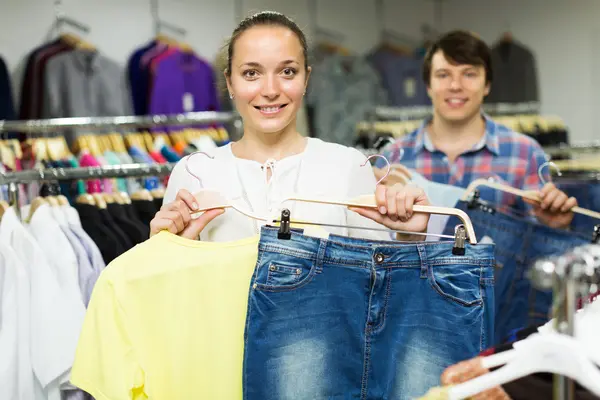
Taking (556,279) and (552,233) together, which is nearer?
(556,279)

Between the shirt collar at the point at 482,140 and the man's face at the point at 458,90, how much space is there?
0.23ft

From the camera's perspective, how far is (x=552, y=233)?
6.46 ft

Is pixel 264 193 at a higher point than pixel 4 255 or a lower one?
higher

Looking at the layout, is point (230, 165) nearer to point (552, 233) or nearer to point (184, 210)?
point (184, 210)

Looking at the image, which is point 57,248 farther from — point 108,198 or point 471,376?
point 471,376

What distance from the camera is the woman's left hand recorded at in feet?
4.83

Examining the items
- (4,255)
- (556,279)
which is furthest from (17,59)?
(556,279)

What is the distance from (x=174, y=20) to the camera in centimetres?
486

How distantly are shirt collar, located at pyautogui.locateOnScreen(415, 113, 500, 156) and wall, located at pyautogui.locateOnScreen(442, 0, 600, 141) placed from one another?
8.32 ft

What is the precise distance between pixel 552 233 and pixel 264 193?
32.8 inches

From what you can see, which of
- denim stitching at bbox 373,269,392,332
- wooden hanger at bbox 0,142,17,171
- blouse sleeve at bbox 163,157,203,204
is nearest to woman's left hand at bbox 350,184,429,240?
denim stitching at bbox 373,269,392,332

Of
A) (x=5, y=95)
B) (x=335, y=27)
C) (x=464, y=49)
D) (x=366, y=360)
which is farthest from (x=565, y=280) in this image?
(x=335, y=27)

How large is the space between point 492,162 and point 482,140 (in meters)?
0.08

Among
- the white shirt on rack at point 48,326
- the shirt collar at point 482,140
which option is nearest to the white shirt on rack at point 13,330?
the white shirt on rack at point 48,326
